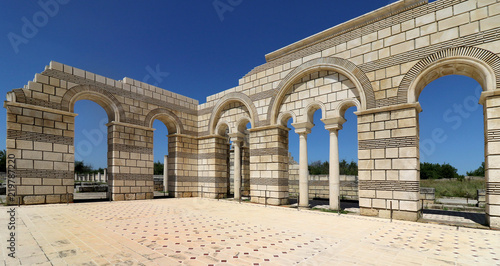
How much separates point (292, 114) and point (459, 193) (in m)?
12.3

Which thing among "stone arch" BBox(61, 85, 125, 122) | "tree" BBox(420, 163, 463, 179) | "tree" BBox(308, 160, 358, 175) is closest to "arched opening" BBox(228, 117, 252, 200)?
"stone arch" BBox(61, 85, 125, 122)

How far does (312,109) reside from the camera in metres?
11.4

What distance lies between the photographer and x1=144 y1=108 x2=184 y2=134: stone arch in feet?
47.6

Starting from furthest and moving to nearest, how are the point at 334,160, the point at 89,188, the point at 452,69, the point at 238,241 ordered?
the point at 89,188, the point at 334,160, the point at 452,69, the point at 238,241

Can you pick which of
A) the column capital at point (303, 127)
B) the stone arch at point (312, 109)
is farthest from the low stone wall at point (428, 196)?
the stone arch at point (312, 109)

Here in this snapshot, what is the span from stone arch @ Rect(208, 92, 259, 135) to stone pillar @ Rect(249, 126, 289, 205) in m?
0.81

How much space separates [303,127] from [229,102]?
16.6ft

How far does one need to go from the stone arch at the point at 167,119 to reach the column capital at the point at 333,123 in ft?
28.8

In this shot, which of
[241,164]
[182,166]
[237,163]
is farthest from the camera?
[241,164]

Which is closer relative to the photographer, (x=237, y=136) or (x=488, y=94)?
(x=488, y=94)

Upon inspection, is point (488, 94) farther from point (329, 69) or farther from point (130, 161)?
point (130, 161)

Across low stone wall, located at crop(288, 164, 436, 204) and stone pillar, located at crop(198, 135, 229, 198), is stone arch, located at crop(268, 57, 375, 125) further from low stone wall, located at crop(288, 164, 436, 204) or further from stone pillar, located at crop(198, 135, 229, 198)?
low stone wall, located at crop(288, 164, 436, 204)

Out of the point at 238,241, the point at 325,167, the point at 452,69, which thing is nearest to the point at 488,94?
the point at 452,69

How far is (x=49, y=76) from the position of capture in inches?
440
